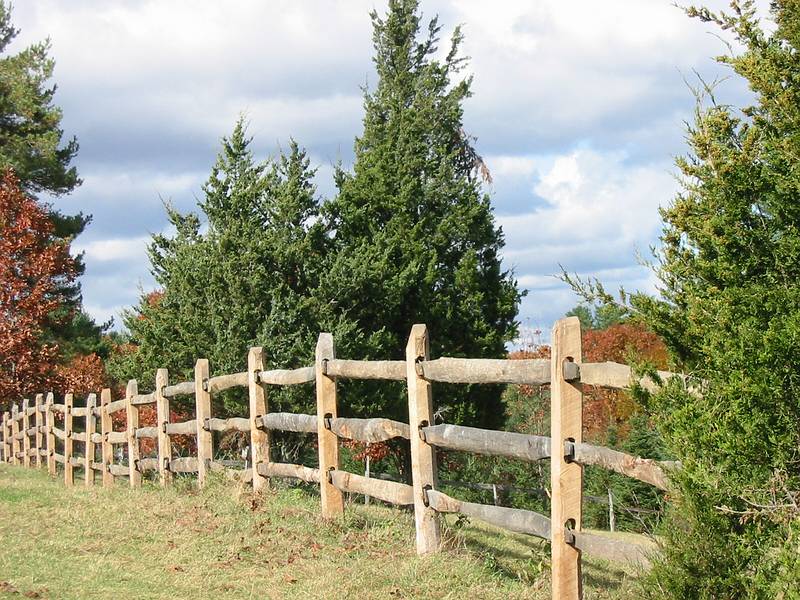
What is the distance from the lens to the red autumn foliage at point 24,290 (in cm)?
2669

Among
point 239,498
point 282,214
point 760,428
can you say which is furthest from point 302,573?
point 282,214

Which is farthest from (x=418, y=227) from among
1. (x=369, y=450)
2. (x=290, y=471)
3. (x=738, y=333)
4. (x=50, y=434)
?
(x=738, y=333)

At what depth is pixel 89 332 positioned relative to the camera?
35.3 metres

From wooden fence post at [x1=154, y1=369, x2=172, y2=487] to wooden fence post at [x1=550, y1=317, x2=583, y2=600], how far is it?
8.21m

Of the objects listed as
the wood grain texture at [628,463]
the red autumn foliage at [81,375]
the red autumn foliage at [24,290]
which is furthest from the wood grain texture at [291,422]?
the red autumn foliage at [81,375]

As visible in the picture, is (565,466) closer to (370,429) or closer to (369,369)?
(370,429)

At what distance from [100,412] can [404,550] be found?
33.7ft

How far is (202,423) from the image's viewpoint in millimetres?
12836

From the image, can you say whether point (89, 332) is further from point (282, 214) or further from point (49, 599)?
point (49, 599)

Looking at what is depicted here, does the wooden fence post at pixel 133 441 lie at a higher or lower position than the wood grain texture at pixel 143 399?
lower

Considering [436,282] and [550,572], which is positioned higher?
[436,282]

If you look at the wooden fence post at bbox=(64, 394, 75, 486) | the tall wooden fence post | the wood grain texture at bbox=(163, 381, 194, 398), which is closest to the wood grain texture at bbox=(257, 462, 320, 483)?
the wood grain texture at bbox=(163, 381, 194, 398)

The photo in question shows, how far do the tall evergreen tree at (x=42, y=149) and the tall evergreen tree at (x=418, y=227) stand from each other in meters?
11.2

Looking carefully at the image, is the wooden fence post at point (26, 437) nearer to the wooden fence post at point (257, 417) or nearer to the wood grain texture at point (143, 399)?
the wood grain texture at point (143, 399)
